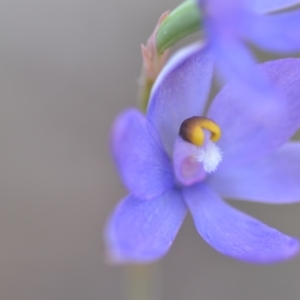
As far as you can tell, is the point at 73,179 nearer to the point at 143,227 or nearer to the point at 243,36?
the point at 143,227

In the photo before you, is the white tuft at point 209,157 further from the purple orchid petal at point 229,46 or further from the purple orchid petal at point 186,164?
the purple orchid petal at point 229,46

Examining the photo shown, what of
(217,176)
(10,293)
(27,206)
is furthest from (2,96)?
(217,176)

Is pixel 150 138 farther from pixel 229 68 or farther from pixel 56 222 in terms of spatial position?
pixel 56 222

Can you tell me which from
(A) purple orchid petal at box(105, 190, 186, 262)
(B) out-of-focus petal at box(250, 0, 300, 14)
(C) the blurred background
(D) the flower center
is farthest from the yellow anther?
(C) the blurred background

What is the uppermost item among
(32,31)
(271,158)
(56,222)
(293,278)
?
(32,31)

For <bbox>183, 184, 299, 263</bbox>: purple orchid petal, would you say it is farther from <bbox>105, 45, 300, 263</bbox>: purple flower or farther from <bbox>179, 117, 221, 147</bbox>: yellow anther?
<bbox>179, 117, 221, 147</bbox>: yellow anther

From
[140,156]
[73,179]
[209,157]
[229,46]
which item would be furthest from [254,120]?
[73,179]
